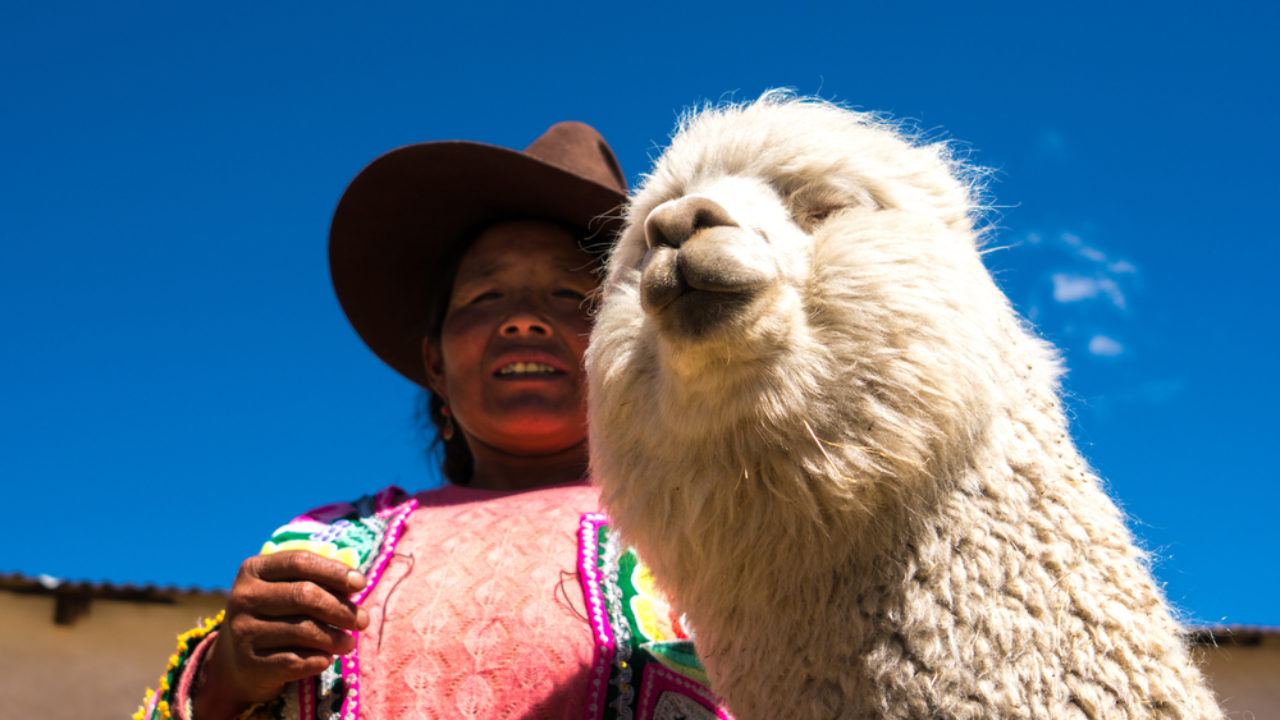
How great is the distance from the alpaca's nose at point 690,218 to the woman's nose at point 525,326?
1.07m

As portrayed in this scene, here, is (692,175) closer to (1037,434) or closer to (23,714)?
(1037,434)

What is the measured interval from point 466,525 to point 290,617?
0.52 metres

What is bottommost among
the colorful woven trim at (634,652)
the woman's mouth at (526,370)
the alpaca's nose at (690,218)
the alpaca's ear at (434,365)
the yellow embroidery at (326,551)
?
the colorful woven trim at (634,652)

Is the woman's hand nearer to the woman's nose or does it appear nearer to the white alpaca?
the white alpaca

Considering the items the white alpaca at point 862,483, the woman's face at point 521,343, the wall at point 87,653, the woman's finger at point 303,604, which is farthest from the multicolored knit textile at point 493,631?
the wall at point 87,653

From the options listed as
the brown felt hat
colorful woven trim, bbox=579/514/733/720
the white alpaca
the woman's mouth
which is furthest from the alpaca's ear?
the white alpaca

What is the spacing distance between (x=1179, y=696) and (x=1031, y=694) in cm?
21

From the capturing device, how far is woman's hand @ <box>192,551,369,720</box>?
1.62 metres

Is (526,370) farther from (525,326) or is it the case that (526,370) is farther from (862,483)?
(862,483)

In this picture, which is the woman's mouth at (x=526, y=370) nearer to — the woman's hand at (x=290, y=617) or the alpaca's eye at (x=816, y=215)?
the woman's hand at (x=290, y=617)

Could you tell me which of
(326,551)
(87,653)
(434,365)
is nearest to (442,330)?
(434,365)

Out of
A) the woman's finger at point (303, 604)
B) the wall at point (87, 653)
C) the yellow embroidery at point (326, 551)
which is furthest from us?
the wall at point (87, 653)

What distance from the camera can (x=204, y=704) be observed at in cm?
184

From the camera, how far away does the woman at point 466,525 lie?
175cm
